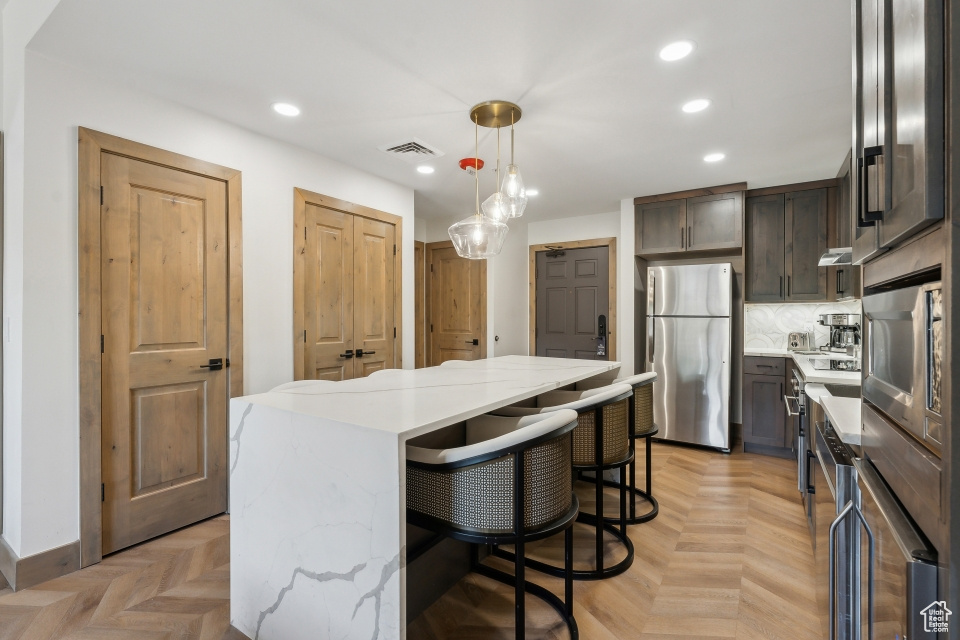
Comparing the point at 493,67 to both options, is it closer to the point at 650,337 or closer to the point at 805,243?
the point at 650,337

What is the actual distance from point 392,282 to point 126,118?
2134 millimetres

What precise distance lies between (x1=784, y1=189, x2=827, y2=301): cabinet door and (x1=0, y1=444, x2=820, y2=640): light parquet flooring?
2082mm

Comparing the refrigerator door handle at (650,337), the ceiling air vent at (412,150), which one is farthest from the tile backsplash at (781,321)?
the ceiling air vent at (412,150)

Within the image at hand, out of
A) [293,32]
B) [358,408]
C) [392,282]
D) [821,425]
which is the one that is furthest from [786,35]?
[392,282]

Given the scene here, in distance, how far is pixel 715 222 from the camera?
13.9 ft

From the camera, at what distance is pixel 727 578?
2.09 m

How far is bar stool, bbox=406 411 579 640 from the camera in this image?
140 cm

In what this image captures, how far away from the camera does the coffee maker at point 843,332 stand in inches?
144

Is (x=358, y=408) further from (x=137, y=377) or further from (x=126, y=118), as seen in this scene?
(x=126, y=118)

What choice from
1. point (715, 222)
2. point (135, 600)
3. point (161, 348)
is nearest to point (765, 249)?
point (715, 222)

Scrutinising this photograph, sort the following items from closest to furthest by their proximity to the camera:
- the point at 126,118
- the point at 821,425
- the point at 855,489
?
the point at 855,489 → the point at 821,425 → the point at 126,118

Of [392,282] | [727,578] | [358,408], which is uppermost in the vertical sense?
[392,282]

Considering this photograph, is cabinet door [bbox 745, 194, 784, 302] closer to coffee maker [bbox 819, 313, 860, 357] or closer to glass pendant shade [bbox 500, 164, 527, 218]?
coffee maker [bbox 819, 313, 860, 357]

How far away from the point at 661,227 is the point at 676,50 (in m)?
2.60
